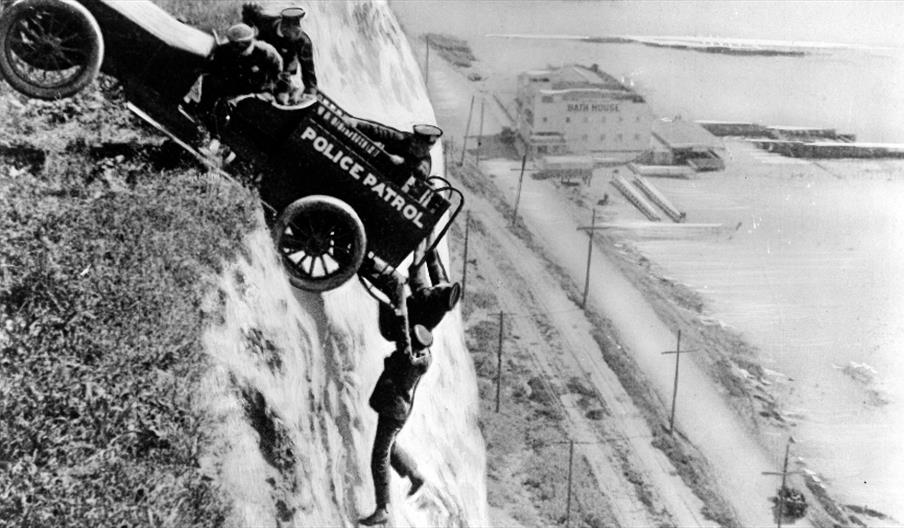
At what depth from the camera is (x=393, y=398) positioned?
768 cm

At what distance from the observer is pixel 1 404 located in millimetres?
5078

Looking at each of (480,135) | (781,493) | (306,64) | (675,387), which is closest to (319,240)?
(306,64)

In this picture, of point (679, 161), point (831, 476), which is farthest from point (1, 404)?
point (679, 161)

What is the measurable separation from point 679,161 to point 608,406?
9407mm

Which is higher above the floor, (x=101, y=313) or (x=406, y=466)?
(x=101, y=313)

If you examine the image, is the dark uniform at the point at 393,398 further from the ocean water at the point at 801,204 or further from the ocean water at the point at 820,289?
the ocean water at the point at 820,289

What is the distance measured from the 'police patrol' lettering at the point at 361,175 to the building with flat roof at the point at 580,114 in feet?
46.5

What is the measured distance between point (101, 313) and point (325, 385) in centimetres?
215

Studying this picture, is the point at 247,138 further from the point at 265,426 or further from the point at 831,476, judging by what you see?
the point at 831,476

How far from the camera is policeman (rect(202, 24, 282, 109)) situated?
623 cm

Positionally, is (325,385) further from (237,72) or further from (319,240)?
(237,72)

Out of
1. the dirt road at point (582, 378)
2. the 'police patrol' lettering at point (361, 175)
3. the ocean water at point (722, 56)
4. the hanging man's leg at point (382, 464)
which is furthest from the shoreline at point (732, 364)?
the 'police patrol' lettering at point (361, 175)

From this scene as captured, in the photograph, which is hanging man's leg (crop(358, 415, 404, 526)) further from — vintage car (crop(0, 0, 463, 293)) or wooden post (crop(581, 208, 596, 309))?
wooden post (crop(581, 208, 596, 309))

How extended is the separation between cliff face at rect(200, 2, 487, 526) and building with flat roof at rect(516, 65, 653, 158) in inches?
399
